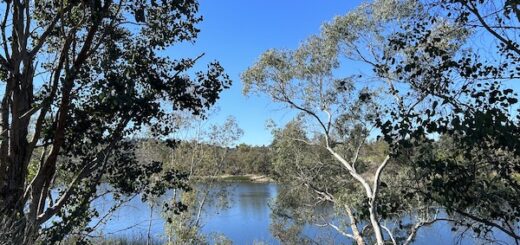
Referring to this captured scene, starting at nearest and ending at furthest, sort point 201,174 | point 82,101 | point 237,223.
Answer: point 82,101 < point 201,174 < point 237,223

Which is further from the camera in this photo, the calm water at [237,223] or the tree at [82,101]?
the calm water at [237,223]

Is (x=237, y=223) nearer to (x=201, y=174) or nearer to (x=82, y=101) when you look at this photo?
(x=201, y=174)

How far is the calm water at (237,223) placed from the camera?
32.3 ft

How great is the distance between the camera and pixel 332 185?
13789mm

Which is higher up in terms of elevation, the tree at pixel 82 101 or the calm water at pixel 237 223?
the tree at pixel 82 101

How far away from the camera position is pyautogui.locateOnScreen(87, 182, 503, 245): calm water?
9845mm

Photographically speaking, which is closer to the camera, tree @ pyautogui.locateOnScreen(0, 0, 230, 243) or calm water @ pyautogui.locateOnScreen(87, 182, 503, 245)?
tree @ pyautogui.locateOnScreen(0, 0, 230, 243)

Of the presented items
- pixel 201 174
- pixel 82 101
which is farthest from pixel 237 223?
pixel 82 101

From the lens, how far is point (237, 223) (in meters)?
23.4

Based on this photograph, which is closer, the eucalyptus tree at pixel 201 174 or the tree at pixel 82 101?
the tree at pixel 82 101

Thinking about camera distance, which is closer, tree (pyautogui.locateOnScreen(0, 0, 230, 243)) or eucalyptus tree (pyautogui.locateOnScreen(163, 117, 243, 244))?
tree (pyautogui.locateOnScreen(0, 0, 230, 243))

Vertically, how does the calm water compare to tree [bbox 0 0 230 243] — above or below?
below

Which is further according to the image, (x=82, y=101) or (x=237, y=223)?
(x=237, y=223)

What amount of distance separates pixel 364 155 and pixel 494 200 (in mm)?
10499
